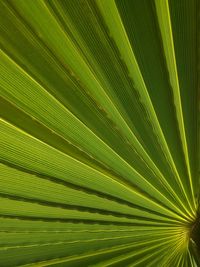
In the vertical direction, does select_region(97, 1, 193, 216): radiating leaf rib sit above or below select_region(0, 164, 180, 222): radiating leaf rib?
above

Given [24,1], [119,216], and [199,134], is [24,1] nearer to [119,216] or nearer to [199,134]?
[199,134]

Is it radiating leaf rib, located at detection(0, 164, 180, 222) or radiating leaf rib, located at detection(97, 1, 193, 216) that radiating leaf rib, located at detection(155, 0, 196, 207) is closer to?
radiating leaf rib, located at detection(97, 1, 193, 216)

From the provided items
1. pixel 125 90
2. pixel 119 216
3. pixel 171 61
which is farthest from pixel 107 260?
pixel 171 61

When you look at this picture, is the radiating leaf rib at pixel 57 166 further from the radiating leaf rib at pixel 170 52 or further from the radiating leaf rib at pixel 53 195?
the radiating leaf rib at pixel 170 52

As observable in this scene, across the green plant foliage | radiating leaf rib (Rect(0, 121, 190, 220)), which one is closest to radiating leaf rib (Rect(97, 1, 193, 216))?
the green plant foliage

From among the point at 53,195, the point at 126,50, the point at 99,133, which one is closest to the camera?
the point at 126,50

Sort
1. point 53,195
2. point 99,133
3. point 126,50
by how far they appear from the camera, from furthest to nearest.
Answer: point 53,195 → point 99,133 → point 126,50

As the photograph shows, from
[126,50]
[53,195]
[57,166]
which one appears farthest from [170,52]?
[53,195]

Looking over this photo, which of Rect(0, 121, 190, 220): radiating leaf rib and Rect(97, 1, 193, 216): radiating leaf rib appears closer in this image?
Rect(97, 1, 193, 216): radiating leaf rib

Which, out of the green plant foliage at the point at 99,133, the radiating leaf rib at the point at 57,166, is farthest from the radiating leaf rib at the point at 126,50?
the radiating leaf rib at the point at 57,166

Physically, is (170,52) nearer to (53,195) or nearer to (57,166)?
(57,166)
